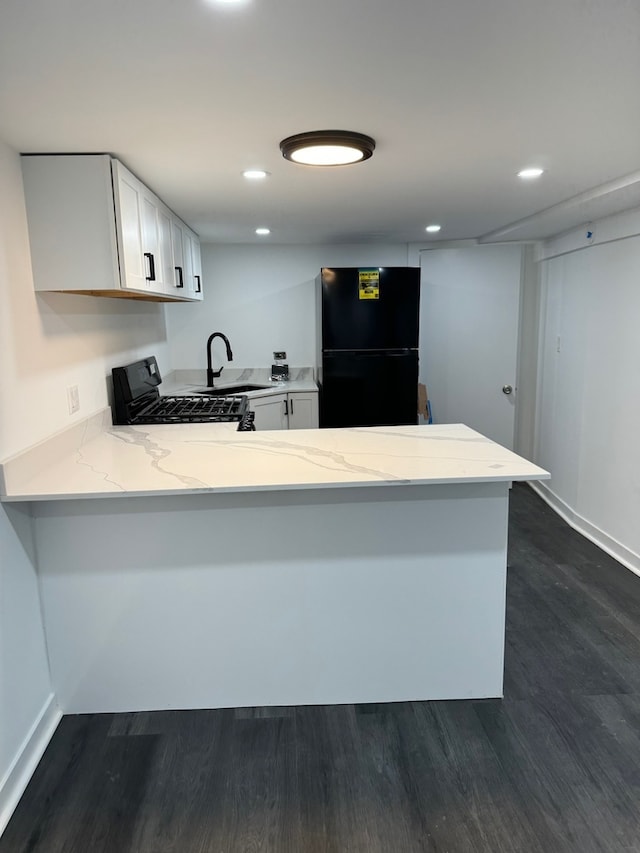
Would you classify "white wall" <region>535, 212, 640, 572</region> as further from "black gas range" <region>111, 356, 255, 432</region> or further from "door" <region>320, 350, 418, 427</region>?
"black gas range" <region>111, 356, 255, 432</region>

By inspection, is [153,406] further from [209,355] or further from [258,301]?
[258,301]

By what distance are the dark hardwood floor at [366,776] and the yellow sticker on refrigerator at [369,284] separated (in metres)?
2.77

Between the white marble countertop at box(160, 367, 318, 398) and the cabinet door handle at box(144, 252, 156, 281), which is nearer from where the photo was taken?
the cabinet door handle at box(144, 252, 156, 281)

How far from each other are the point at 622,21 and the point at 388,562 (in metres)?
1.68

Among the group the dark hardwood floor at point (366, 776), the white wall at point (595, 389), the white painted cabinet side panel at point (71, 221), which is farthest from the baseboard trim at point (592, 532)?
the white painted cabinet side panel at point (71, 221)

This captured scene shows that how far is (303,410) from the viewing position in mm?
4543

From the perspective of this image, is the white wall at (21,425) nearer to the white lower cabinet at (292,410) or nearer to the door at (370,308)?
the white lower cabinet at (292,410)

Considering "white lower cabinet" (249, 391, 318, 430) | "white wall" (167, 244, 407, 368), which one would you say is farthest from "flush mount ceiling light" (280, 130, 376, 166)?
"white wall" (167, 244, 407, 368)

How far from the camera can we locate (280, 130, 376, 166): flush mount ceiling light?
6.10ft

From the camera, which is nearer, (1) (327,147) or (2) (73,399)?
(1) (327,147)

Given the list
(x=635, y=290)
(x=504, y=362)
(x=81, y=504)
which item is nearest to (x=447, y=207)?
(x=635, y=290)

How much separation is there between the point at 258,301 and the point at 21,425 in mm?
3254

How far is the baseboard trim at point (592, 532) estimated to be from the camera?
10.6ft

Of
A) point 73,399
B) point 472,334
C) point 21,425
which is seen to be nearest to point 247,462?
point 21,425
